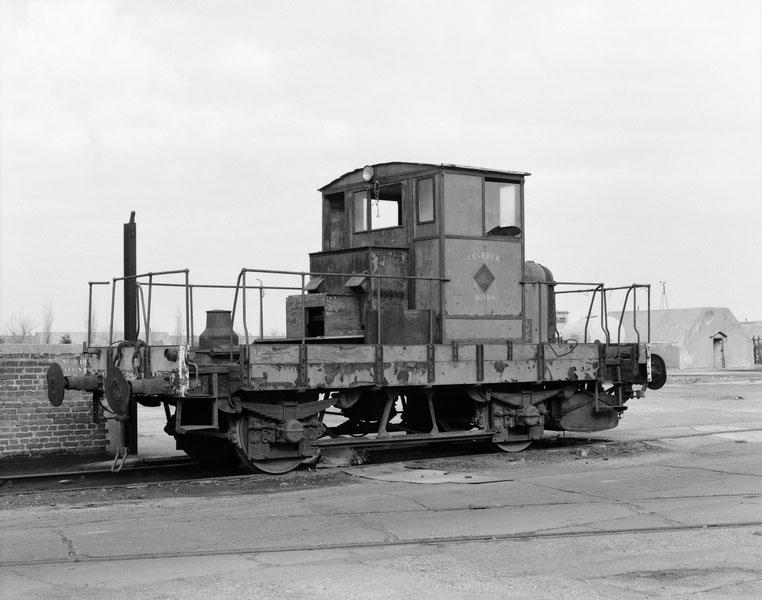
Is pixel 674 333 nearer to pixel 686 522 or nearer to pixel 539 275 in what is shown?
pixel 539 275

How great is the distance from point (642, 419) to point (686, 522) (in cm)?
1167

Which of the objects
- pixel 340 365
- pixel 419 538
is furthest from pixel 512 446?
pixel 419 538

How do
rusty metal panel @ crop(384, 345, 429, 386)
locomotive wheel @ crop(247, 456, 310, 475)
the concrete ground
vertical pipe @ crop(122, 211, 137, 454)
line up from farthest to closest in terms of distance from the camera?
vertical pipe @ crop(122, 211, 137, 454)
rusty metal panel @ crop(384, 345, 429, 386)
locomotive wheel @ crop(247, 456, 310, 475)
the concrete ground

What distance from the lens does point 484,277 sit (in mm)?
13805

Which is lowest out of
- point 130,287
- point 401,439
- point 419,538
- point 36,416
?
point 419,538

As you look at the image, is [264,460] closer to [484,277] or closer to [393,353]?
[393,353]

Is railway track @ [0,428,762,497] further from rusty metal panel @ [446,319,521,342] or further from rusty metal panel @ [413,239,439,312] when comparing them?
rusty metal panel @ [413,239,439,312]

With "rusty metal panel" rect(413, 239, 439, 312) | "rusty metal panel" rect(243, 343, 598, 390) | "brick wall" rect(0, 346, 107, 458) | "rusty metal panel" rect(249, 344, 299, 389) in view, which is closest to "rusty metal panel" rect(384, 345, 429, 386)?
"rusty metal panel" rect(243, 343, 598, 390)

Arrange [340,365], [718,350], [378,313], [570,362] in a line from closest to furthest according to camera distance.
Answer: [340,365] → [378,313] → [570,362] → [718,350]

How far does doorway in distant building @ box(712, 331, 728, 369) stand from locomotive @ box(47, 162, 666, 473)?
127ft

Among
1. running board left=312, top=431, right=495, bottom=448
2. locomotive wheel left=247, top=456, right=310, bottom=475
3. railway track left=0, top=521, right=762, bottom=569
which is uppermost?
running board left=312, top=431, right=495, bottom=448

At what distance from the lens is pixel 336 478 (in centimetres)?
1169

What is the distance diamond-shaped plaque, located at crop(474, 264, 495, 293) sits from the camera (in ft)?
45.1

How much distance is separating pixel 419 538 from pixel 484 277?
6.18 metres
